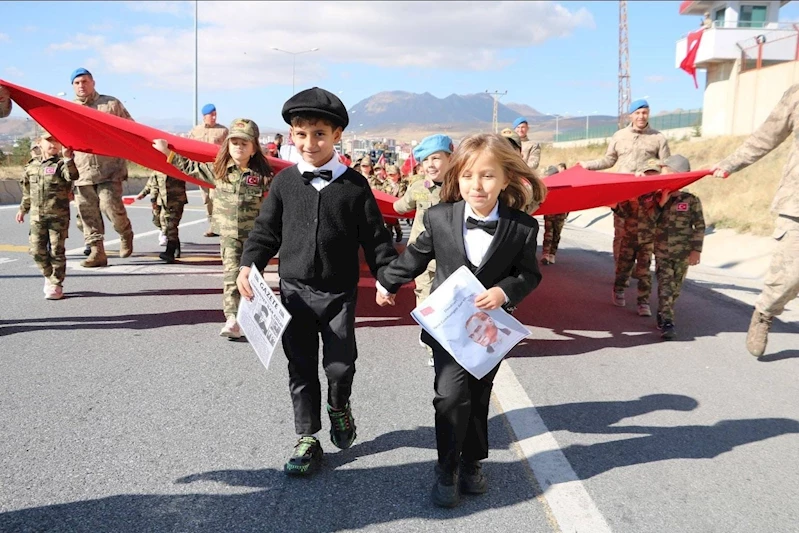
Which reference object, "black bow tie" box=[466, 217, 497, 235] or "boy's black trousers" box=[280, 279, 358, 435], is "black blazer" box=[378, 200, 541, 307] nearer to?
"black bow tie" box=[466, 217, 497, 235]

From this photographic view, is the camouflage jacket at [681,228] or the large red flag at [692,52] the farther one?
the large red flag at [692,52]

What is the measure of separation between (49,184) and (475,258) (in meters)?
5.06

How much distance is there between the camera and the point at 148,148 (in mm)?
6117

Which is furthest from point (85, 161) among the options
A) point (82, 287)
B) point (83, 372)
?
point (83, 372)

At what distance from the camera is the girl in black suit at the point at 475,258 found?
2799 millimetres

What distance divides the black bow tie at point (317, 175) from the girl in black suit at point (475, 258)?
0.51 meters

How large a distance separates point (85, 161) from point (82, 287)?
Answer: 149 cm

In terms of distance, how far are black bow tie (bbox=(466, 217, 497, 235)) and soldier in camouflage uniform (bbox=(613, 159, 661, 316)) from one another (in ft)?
13.8

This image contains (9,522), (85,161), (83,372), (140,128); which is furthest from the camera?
(85,161)

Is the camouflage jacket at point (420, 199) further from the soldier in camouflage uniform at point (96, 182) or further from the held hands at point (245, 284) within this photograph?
the soldier in camouflage uniform at point (96, 182)

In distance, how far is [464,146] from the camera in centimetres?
287

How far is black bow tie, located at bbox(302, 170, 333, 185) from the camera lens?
307 centimetres

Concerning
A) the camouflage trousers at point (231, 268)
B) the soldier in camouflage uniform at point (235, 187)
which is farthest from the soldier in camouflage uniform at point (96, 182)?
the camouflage trousers at point (231, 268)

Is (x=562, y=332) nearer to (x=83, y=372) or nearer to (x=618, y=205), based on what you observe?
(x=618, y=205)
